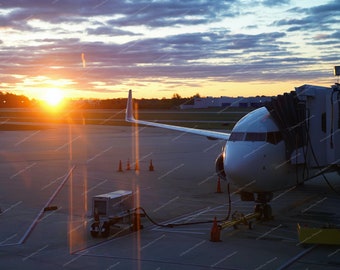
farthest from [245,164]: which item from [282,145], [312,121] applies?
[312,121]

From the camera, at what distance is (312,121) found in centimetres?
1727

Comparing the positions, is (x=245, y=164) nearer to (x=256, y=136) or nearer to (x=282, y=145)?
(x=256, y=136)

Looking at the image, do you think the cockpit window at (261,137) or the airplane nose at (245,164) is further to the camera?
the cockpit window at (261,137)

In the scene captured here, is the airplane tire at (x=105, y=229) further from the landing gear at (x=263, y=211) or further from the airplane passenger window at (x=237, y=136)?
the landing gear at (x=263, y=211)

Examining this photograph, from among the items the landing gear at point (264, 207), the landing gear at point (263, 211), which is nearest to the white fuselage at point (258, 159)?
the landing gear at point (264, 207)

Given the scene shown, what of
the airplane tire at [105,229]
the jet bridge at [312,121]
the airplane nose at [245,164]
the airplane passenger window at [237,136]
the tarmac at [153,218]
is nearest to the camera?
the tarmac at [153,218]

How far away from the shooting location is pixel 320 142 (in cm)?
1728

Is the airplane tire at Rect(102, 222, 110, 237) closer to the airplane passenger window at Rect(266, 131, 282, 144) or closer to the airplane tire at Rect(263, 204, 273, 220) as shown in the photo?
the airplane tire at Rect(263, 204, 273, 220)

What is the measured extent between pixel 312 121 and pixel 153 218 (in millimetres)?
6495

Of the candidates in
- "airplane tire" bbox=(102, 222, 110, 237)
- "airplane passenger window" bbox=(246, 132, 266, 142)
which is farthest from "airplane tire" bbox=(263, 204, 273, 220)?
"airplane tire" bbox=(102, 222, 110, 237)

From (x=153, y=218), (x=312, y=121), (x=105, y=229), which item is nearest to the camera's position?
(x=105, y=229)

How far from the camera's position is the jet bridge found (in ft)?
55.6

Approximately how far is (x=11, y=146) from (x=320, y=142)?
3332cm

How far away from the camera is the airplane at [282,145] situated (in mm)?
15711
